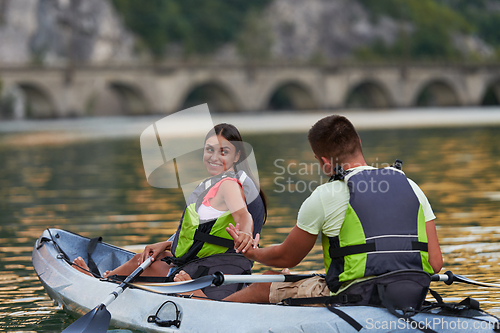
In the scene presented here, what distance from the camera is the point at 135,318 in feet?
16.8

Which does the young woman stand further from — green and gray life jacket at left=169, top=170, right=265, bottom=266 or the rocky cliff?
the rocky cliff

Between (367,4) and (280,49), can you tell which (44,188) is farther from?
(367,4)

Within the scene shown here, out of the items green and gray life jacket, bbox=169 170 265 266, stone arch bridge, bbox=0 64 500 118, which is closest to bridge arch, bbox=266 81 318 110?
stone arch bridge, bbox=0 64 500 118

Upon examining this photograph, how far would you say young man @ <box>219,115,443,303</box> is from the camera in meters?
4.25

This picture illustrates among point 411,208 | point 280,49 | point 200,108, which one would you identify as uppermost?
point 280,49

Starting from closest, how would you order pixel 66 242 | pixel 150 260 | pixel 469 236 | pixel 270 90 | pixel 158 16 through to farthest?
pixel 150 260 → pixel 66 242 → pixel 469 236 → pixel 270 90 → pixel 158 16

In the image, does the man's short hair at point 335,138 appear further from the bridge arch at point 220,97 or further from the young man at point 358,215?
the bridge arch at point 220,97

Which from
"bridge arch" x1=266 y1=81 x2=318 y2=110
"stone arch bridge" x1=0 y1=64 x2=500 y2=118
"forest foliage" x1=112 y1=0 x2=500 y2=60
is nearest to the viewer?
"stone arch bridge" x1=0 y1=64 x2=500 y2=118

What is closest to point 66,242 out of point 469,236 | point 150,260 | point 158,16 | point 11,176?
point 150,260

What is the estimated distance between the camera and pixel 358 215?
14.0 feet

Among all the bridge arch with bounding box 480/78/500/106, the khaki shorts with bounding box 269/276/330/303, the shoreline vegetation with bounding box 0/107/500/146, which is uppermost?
the bridge arch with bounding box 480/78/500/106

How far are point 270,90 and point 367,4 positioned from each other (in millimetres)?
34287

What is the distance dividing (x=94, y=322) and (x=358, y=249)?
183cm

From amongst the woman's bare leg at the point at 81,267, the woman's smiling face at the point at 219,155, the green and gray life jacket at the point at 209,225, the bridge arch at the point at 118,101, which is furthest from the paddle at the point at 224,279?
the bridge arch at the point at 118,101
